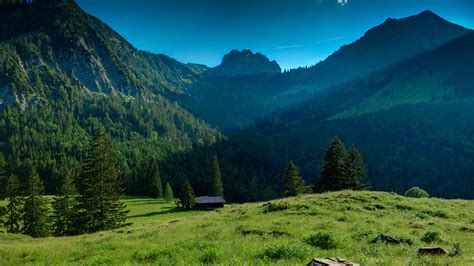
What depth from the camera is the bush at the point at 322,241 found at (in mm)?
13994

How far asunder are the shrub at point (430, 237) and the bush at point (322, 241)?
19.5ft

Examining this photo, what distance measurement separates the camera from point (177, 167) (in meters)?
186

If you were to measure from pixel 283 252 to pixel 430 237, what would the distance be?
33.3ft

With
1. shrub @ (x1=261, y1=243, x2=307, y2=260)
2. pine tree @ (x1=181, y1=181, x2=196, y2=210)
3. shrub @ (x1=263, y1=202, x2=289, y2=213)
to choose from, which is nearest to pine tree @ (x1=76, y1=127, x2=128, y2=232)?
shrub @ (x1=263, y1=202, x2=289, y2=213)

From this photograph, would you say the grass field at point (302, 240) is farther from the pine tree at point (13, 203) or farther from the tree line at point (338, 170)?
the tree line at point (338, 170)

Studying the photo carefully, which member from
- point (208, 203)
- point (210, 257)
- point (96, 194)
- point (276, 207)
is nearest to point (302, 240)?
point (210, 257)

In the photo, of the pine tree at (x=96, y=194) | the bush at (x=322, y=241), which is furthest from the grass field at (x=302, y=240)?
the pine tree at (x=96, y=194)

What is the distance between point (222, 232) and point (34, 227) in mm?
52466

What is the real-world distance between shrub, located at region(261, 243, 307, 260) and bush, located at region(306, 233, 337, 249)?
2.00 m

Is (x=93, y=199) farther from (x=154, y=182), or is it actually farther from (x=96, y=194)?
(x=154, y=182)

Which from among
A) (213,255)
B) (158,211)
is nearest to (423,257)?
(213,255)

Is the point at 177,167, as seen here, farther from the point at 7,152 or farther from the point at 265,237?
the point at 265,237

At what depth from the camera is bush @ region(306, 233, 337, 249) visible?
14.0 m

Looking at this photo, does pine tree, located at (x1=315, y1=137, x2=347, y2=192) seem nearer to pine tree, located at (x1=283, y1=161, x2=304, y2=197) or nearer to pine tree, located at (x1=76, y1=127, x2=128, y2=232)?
pine tree, located at (x1=283, y1=161, x2=304, y2=197)
